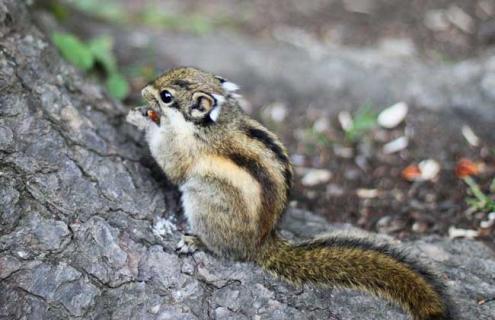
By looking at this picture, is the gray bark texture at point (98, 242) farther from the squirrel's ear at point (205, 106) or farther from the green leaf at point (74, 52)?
the green leaf at point (74, 52)

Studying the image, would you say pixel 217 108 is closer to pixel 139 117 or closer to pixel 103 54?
pixel 139 117

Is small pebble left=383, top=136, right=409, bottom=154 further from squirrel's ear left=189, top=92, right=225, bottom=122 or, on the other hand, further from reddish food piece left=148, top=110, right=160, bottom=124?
reddish food piece left=148, top=110, right=160, bottom=124

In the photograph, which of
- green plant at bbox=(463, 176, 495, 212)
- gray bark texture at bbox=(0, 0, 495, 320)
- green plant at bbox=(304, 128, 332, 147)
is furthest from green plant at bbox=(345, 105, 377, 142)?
gray bark texture at bbox=(0, 0, 495, 320)

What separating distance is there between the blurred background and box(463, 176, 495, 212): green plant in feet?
0.04

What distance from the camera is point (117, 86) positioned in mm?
5258

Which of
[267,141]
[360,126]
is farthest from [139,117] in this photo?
[360,126]

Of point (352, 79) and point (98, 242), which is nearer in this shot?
point (98, 242)

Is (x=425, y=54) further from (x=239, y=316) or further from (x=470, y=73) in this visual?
(x=239, y=316)

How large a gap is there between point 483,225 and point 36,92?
3.06 m

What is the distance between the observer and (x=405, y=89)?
5.60 metres

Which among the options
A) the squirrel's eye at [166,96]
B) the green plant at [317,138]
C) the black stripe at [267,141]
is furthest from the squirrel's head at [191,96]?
the green plant at [317,138]

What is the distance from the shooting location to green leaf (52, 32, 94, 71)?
491cm

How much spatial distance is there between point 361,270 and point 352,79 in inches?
118

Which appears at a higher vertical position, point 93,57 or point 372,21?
point 93,57
